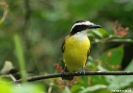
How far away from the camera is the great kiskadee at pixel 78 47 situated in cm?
342

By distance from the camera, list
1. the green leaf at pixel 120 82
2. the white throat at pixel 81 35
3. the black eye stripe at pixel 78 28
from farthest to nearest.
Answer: the white throat at pixel 81 35 → the black eye stripe at pixel 78 28 → the green leaf at pixel 120 82

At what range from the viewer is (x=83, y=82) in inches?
117

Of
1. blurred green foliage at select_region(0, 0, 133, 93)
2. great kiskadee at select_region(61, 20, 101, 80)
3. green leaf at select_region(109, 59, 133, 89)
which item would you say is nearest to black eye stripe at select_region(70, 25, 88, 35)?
great kiskadee at select_region(61, 20, 101, 80)

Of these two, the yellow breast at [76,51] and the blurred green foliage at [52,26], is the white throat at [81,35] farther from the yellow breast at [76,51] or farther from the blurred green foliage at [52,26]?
the blurred green foliage at [52,26]

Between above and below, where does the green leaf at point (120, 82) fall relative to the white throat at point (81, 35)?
below

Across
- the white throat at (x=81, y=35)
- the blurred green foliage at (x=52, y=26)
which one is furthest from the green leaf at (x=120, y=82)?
the blurred green foliage at (x=52, y=26)

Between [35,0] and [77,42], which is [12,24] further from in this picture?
[77,42]

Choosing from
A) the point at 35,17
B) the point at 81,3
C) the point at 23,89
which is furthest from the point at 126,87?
the point at 35,17

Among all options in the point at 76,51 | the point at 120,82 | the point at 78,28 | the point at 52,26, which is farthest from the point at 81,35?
the point at 52,26

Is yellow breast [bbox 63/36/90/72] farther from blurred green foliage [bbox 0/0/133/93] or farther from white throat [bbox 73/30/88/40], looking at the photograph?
blurred green foliage [bbox 0/0/133/93]

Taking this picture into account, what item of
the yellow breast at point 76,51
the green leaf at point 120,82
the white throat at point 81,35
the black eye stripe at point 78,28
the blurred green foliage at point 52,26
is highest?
the blurred green foliage at point 52,26

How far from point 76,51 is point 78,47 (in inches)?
2.1

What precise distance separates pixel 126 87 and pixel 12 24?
3567mm

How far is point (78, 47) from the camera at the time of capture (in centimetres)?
346
